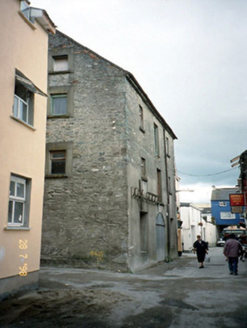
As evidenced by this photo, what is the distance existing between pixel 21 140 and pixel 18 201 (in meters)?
1.63

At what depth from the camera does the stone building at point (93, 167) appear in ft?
49.9

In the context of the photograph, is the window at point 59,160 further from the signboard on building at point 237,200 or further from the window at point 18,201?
the signboard on building at point 237,200

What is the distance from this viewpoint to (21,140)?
29.5 ft

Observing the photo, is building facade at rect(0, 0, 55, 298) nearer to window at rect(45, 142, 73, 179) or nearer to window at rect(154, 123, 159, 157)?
window at rect(45, 142, 73, 179)

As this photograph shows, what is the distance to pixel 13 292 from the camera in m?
8.11

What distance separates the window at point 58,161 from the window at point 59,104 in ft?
6.69

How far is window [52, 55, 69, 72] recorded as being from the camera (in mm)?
17402

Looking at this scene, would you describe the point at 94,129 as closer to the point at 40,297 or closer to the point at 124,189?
the point at 124,189

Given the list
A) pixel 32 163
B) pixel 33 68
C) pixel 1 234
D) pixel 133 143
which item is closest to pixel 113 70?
pixel 133 143

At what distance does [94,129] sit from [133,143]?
213cm

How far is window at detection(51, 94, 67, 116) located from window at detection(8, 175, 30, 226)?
815 cm

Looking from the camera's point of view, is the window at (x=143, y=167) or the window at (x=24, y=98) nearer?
the window at (x=24, y=98)

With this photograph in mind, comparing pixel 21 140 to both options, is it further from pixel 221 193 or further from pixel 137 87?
pixel 221 193
